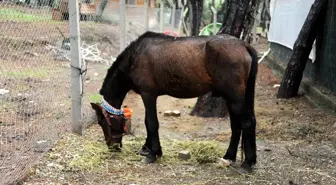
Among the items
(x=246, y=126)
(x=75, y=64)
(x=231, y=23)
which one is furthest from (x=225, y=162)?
(x=231, y=23)

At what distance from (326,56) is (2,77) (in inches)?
248

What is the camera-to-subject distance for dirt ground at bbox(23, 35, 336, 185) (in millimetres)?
4672

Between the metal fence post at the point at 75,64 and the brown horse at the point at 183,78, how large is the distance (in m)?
0.52

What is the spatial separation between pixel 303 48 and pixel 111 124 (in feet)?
18.0

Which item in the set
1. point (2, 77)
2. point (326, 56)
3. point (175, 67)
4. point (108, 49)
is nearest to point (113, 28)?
point (108, 49)

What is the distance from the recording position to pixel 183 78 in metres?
5.09

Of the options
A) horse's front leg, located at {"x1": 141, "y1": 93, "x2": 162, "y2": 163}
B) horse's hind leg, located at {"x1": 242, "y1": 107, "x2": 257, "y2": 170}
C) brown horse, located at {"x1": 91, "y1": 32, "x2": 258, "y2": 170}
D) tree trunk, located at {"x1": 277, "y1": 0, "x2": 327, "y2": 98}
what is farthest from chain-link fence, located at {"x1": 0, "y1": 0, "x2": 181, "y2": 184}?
tree trunk, located at {"x1": 277, "y1": 0, "x2": 327, "y2": 98}

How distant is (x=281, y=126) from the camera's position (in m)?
7.18

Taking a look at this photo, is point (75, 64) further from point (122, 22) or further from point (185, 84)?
point (122, 22)

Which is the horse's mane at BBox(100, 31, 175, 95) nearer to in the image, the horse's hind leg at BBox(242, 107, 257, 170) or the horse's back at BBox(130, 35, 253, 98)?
the horse's back at BBox(130, 35, 253, 98)

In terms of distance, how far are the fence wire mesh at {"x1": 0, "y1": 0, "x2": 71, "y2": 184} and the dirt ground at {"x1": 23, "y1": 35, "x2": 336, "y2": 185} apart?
0.23 metres

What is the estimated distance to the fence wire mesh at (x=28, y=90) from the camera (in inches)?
180

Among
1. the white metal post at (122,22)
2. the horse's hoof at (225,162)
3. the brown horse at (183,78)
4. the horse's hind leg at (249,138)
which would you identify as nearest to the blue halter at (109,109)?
the brown horse at (183,78)

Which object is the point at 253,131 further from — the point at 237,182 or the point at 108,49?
the point at 108,49
